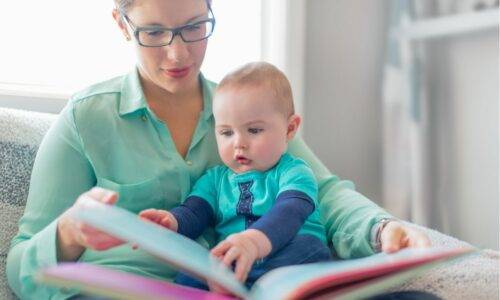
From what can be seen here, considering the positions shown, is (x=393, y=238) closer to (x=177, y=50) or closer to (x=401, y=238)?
(x=401, y=238)

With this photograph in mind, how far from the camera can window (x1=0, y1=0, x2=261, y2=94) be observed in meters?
1.50

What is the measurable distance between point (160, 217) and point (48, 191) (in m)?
0.21

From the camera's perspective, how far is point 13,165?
1.06m

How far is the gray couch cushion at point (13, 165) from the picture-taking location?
1009mm

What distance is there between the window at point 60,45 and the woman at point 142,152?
468 millimetres

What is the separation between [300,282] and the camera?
59 cm

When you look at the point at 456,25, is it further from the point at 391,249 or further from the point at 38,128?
the point at 38,128

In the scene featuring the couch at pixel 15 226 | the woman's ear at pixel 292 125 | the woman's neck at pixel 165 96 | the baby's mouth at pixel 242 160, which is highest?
the woman's neck at pixel 165 96

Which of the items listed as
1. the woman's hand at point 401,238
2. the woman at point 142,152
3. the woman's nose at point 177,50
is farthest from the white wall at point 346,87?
the woman's hand at point 401,238

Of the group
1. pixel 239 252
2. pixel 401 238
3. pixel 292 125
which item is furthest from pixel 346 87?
pixel 239 252

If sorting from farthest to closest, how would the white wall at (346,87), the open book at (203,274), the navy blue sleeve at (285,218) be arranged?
the white wall at (346,87) → the navy blue sleeve at (285,218) → the open book at (203,274)

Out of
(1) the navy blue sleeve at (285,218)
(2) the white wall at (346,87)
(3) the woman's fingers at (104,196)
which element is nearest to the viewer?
(3) the woman's fingers at (104,196)

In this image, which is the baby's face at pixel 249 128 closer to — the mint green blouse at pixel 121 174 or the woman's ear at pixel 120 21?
the mint green blouse at pixel 121 174

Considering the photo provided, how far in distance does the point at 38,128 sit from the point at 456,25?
937mm
